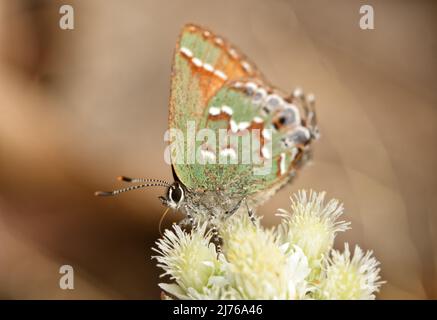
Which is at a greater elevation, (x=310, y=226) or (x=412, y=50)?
(x=412, y=50)

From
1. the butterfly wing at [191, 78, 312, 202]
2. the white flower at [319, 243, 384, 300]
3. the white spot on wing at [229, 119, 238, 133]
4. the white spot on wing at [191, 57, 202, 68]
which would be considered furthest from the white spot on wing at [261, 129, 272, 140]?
the white flower at [319, 243, 384, 300]

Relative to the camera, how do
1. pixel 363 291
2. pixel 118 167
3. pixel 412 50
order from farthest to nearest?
pixel 412 50 < pixel 118 167 < pixel 363 291

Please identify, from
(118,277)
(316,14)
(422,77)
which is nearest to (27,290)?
(118,277)

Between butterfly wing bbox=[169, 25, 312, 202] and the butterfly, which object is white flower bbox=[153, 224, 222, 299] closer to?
the butterfly

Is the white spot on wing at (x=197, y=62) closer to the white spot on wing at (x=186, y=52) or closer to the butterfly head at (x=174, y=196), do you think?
the white spot on wing at (x=186, y=52)

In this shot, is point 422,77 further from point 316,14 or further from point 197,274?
point 197,274

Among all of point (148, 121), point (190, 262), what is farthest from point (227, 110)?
point (148, 121)

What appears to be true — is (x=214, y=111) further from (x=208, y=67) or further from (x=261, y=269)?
(x=261, y=269)
